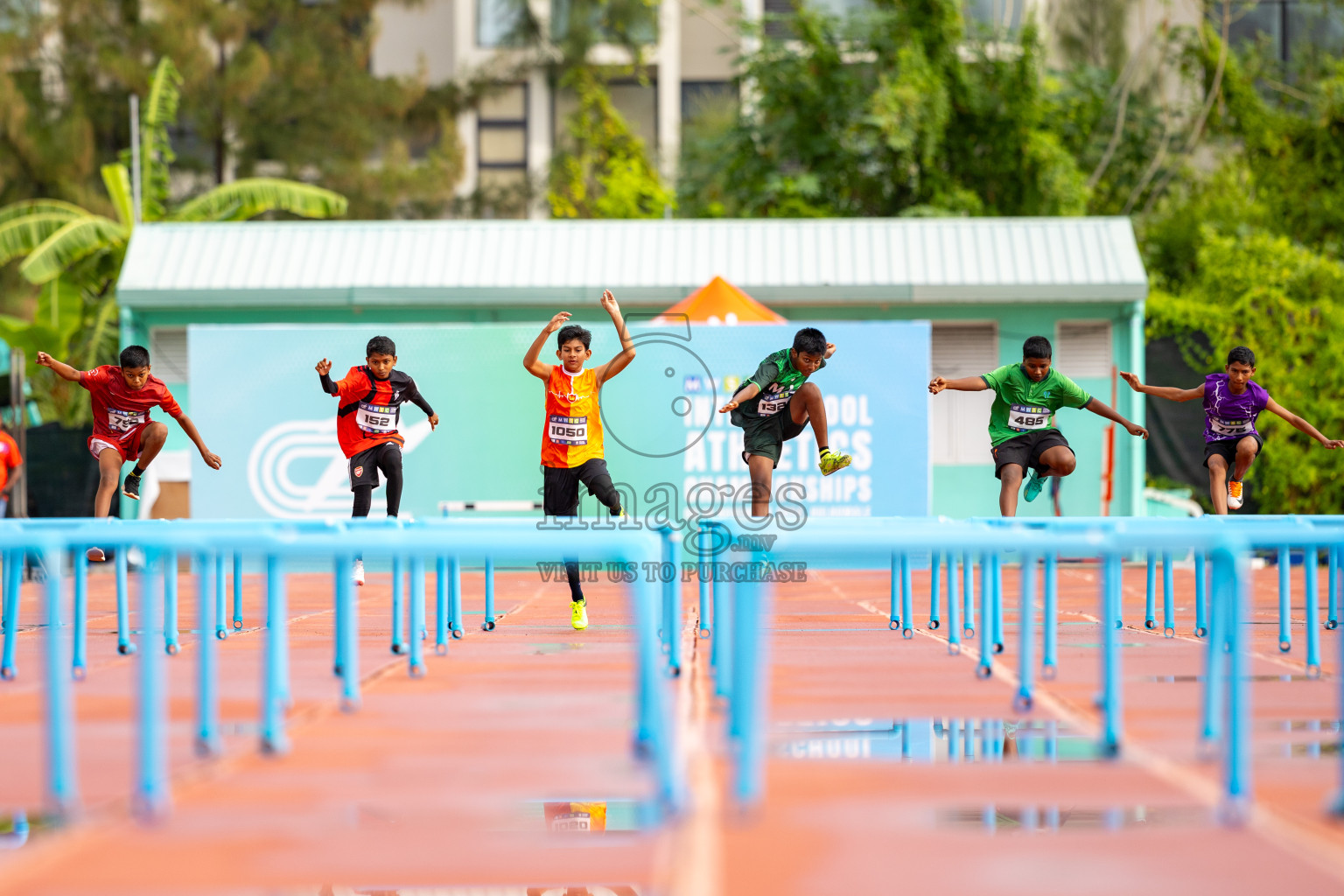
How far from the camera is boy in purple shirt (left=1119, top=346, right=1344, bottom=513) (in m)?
11.2

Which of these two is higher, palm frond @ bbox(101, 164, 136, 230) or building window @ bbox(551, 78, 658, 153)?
building window @ bbox(551, 78, 658, 153)

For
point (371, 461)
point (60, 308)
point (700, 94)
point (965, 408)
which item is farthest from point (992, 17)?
point (371, 461)

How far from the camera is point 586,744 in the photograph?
5148 mm

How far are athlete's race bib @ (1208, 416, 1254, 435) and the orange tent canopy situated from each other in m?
4.87

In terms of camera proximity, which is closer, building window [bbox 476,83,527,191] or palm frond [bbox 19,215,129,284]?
palm frond [bbox 19,215,129,284]

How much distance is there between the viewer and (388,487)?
10.1 metres

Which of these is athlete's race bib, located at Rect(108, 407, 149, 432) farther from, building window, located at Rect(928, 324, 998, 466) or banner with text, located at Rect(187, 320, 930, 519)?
building window, located at Rect(928, 324, 998, 466)

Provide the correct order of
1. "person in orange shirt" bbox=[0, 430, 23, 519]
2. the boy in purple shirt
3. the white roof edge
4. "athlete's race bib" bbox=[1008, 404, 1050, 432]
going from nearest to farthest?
Answer: 1. "athlete's race bib" bbox=[1008, 404, 1050, 432]
2. the boy in purple shirt
3. "person in orange shirt" bbox=[0, 430, 23, 519]
4. the white roof edge

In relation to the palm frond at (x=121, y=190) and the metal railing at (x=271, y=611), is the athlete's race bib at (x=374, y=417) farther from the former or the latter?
the palm frond at (x=121, y=190)

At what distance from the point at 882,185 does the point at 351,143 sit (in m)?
12.5

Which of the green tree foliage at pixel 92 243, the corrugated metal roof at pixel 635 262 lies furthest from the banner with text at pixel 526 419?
the green tree foliage at pixel 92 243

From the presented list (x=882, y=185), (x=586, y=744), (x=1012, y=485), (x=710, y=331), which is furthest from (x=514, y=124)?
(x=586, y=744)

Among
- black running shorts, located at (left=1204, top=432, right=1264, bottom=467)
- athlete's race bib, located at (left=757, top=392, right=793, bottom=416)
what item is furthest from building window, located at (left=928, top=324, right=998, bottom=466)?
athlete's race bib, located at (left=757, top=392, right=793, bottom=416)

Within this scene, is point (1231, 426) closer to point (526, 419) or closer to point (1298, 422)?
point (1298, 422)
